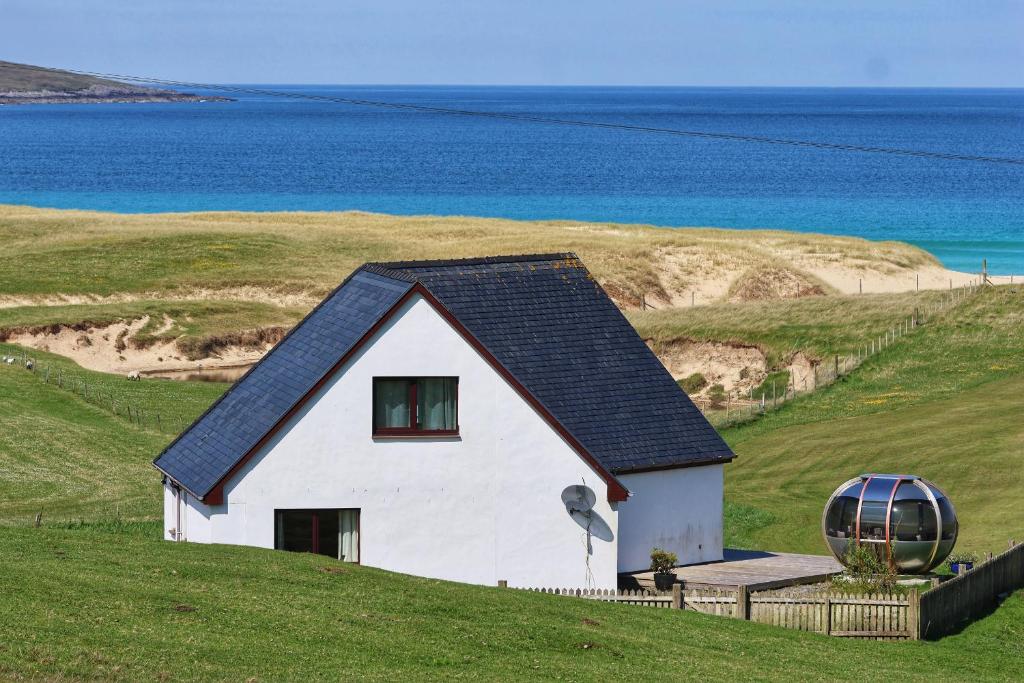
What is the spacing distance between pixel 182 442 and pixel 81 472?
16.3 meters

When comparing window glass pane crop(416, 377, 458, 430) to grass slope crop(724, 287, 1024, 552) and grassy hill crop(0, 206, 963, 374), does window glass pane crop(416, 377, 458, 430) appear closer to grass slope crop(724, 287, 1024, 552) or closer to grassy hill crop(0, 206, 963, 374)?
grass slope crop(724, 287, 1024, 552)

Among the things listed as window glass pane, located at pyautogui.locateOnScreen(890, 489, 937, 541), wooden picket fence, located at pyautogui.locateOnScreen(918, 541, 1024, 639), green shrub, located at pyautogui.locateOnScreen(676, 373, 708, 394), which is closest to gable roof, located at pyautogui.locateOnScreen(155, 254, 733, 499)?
window glass pane, located at pyautogui.locateOnScreen(890, 489, 937, 541)

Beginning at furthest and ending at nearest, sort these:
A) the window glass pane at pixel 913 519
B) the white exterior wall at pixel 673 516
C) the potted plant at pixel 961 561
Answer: the potted plant at pixel 961 561
the white exterior wall at pixel 673 516
the window glass pane at pixel 913 519

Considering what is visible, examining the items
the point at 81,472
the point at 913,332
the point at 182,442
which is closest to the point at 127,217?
the point at 913,332

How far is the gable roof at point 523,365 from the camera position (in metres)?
31.3

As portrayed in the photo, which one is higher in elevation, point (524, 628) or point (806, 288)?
point (806, 288)

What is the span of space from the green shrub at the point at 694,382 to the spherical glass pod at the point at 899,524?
135 ft

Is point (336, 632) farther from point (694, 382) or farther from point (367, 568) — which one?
point (694, 382)

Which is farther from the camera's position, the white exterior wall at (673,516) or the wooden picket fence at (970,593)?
the white exterior wall at (673,516)

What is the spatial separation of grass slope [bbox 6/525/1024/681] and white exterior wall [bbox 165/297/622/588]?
9.37ft

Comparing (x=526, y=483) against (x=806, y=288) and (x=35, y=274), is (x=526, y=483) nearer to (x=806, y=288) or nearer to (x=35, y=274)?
(x=35, y=274)

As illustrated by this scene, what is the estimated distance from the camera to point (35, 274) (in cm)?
9594

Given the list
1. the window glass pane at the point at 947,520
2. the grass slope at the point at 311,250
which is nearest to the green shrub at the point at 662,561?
the window glass pane at the point at 947,520

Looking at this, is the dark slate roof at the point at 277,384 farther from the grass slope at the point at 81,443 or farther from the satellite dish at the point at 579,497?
the grass slope at the point at 81,443
